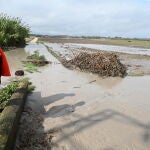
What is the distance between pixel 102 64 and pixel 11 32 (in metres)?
18.0

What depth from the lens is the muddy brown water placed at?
23.2 ft

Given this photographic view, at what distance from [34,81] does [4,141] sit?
798 cm

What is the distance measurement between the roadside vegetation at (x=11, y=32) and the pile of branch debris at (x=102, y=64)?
45.2 feet

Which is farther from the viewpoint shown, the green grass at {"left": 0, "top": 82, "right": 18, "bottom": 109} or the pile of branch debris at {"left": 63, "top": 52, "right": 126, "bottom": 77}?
the pile of branch debris at {"left": 63, "top": 52, "right": 126, "bottom": 77}

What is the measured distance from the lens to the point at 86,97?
11.0 meters

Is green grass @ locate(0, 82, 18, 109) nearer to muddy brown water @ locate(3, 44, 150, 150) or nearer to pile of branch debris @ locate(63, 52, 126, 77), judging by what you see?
muddy brown water @ locate(3, 44, 150, 150)

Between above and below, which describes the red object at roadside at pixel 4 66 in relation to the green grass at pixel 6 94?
above

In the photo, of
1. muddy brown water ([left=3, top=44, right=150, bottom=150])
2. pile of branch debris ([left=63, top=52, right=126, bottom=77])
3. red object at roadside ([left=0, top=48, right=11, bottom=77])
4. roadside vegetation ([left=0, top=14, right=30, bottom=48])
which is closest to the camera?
muddy brown water ([left=3, top=44, right=150, bottom=150])

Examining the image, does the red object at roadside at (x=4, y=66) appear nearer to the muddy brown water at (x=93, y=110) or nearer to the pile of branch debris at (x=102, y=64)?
the muddy brown water at (x=93, y=110)

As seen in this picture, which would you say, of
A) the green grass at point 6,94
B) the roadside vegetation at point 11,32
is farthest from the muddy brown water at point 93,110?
the roadside vegetation at point 11,32

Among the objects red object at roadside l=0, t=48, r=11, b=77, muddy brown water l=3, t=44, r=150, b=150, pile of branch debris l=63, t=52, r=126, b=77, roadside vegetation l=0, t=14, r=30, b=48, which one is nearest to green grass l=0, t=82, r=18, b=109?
muddy brown water l=3, t=44, r=150, b=150

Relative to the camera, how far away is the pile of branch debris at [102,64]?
16.2 m

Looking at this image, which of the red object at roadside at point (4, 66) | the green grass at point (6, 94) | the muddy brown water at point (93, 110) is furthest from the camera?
the green grass at point (6, 94)

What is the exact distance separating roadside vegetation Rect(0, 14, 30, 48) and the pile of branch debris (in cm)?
1378
